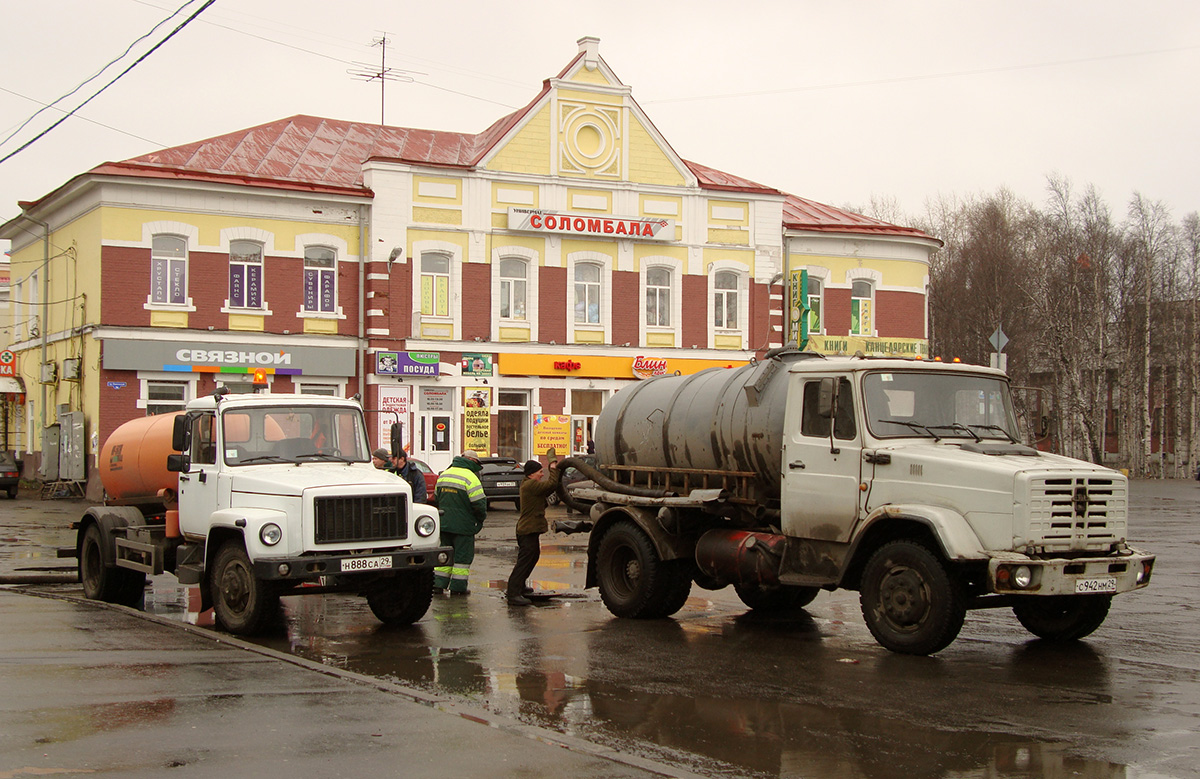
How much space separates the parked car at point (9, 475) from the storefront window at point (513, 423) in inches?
539

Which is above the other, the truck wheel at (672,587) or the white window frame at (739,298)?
the white window frame at (739,298)

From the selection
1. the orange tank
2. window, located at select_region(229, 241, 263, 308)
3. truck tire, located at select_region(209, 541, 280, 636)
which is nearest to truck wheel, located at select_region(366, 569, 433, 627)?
truck tire, located at select_region(209, 541, 280, 636)

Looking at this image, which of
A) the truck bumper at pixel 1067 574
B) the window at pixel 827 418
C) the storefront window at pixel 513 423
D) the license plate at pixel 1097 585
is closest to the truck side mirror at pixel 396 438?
the window at pixel 827 418

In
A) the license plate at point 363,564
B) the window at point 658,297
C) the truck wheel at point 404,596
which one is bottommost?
the truck wheel at point 404,596

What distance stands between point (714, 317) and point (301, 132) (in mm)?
14018

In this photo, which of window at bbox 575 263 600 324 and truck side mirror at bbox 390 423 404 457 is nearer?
truck side mirror at bbox 390 423 404 457

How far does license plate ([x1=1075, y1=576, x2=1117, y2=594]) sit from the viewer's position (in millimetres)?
9734

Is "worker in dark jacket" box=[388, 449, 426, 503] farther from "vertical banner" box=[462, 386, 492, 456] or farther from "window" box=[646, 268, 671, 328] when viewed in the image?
"window" box=[646, 268, 671, 328]

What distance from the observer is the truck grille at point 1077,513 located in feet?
31.7

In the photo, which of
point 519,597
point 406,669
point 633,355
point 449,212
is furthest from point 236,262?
point 406,669

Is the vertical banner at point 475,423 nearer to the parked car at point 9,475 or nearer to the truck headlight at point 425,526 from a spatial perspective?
the parked car at point 9,475

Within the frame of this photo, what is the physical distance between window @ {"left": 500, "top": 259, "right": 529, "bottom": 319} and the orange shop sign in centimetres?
131

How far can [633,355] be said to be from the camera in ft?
122

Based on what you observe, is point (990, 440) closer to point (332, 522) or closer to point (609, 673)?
point (609, 673)
